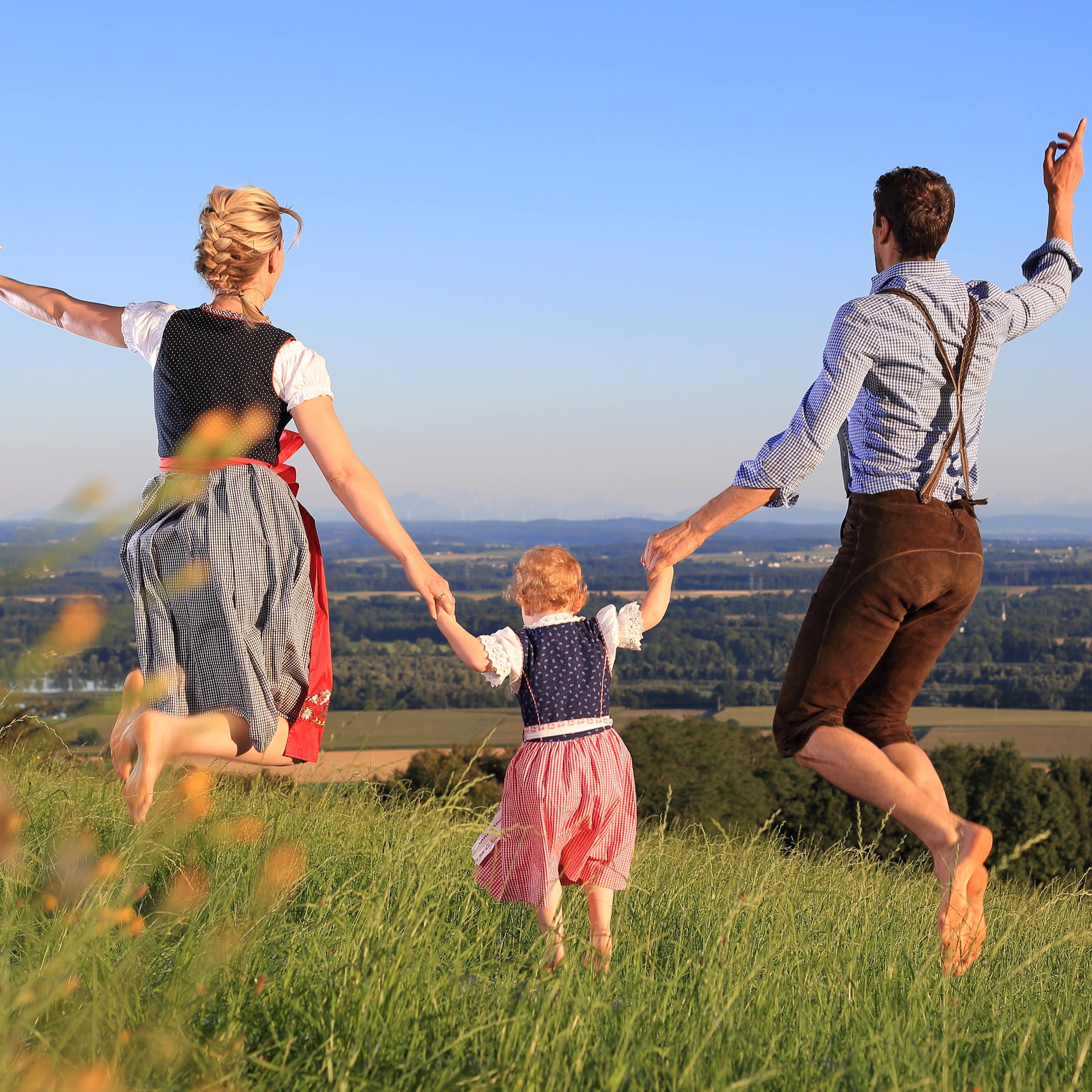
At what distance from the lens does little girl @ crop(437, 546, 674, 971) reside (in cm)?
323

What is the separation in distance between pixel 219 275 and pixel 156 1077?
8.26ft

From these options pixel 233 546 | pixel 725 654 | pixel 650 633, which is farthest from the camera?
pixel 650 633

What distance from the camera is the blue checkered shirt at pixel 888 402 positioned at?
3432 mm

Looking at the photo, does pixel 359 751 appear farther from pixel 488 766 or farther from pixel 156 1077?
pixel 488 766

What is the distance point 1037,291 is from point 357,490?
2471 millimetres

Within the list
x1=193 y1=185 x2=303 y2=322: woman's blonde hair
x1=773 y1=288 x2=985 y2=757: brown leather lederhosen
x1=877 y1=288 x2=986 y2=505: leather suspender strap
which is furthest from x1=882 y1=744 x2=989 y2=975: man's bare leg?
x1=193 y1=185 x2=303 y2=322: woman's blonde hair

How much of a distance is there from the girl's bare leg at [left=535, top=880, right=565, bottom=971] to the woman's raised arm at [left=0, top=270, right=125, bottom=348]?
223 centimetres

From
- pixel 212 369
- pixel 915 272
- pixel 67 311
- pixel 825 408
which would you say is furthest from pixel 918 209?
pixel 67 311

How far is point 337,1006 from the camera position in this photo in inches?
75.6

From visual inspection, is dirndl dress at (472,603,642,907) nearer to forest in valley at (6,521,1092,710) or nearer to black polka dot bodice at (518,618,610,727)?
black polka dot bodice at (518,618,610,727)

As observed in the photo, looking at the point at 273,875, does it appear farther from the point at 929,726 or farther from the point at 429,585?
the point at 929,726

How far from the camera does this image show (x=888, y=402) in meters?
3.48

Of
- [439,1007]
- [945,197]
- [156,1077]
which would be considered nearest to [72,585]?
[156,1077]

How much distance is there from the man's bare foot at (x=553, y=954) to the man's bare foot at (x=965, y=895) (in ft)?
3.47
